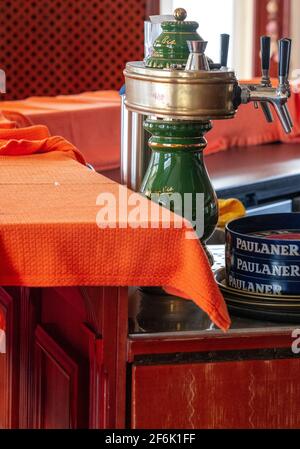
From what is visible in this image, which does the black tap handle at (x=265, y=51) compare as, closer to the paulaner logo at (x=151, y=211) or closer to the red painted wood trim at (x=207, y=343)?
the paulaner logo at (x=151, y=211)

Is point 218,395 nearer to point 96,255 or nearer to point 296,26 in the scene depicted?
point 96,255

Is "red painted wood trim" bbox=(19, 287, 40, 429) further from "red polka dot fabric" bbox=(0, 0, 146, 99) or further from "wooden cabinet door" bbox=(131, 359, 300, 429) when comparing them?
"red polka dot fabric" bbox=(0, 0, 146, 99)

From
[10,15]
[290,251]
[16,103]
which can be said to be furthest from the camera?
[10,15]

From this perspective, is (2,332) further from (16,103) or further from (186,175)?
(16,103)

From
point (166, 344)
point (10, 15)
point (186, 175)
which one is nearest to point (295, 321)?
point (166, 344)

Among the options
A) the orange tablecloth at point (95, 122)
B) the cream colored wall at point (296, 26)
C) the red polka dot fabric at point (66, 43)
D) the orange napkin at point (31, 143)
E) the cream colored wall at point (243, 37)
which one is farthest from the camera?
the cream colored wall at point (296, 26)

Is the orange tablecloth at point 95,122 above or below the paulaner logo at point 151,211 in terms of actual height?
below

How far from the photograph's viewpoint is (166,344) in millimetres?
1457

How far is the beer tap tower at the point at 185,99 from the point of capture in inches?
62.7

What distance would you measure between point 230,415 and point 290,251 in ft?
0.89

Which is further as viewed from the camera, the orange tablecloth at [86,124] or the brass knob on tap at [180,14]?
the orange tablecloth at [86,124]

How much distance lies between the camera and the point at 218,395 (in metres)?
1.48

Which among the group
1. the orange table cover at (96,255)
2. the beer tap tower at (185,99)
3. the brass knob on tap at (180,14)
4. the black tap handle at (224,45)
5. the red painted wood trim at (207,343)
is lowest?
the red painted wood trim at (207,343)

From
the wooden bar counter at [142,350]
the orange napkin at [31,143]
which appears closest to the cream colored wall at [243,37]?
the orange napkin at [31,143]
